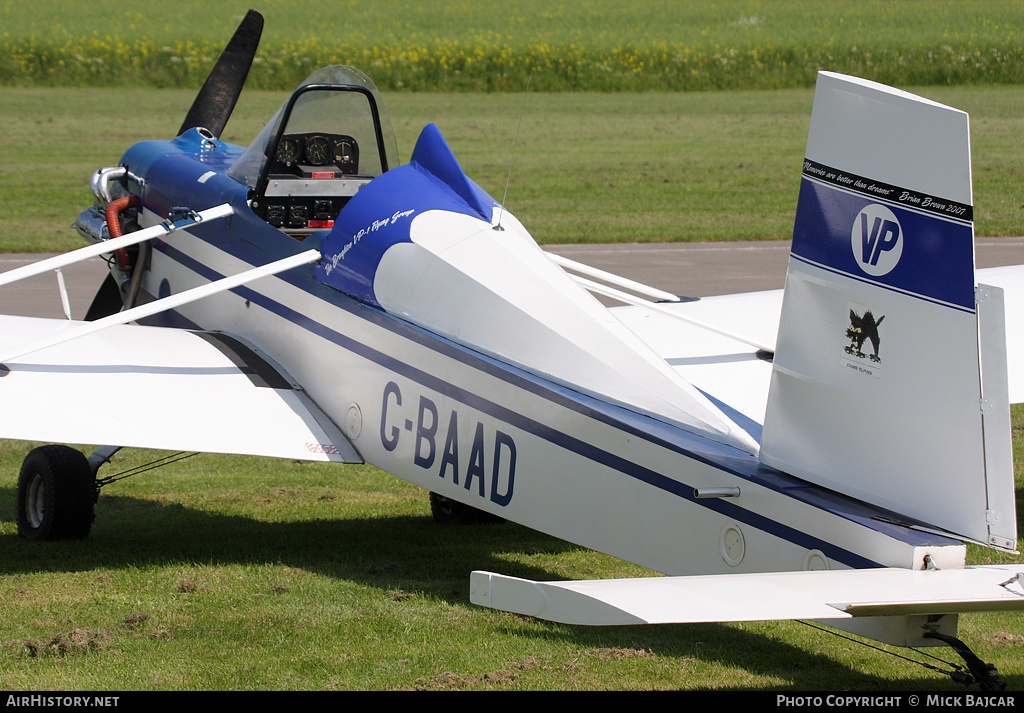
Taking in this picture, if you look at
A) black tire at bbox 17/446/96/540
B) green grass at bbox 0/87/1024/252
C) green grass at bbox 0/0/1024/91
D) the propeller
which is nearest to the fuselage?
black tire at bbox 17/446/96/540

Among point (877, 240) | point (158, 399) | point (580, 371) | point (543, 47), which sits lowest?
point (158, 399)

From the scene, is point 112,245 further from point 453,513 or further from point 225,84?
point 225,84

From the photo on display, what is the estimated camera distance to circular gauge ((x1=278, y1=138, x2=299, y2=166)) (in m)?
8.29

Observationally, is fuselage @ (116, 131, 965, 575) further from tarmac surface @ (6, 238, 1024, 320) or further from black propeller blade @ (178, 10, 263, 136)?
tarmac surface @ (6, 238, 1024, 320)

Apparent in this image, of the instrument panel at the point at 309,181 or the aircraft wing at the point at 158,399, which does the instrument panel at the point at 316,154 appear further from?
the aircraft wing at the point at 158,399

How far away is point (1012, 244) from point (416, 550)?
15.3 meters

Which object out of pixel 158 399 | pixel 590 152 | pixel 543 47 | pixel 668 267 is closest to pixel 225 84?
pixel 158 399

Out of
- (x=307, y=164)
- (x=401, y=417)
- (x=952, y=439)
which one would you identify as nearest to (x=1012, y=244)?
(x=307, y=164)

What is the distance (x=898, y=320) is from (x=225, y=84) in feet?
27.7

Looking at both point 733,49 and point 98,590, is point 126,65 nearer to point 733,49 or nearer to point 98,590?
point 733,49

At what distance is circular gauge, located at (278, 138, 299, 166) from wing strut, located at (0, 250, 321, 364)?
4.51ft

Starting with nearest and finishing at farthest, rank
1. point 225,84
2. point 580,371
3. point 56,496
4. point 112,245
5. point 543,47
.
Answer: point 580,371 → point 56,496 → point 112,245 → point 225,84 → point 543,47

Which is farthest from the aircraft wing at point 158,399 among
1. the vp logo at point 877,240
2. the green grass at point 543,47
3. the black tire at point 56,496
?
the green grass at point 543,47

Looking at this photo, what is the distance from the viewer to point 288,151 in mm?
8328
